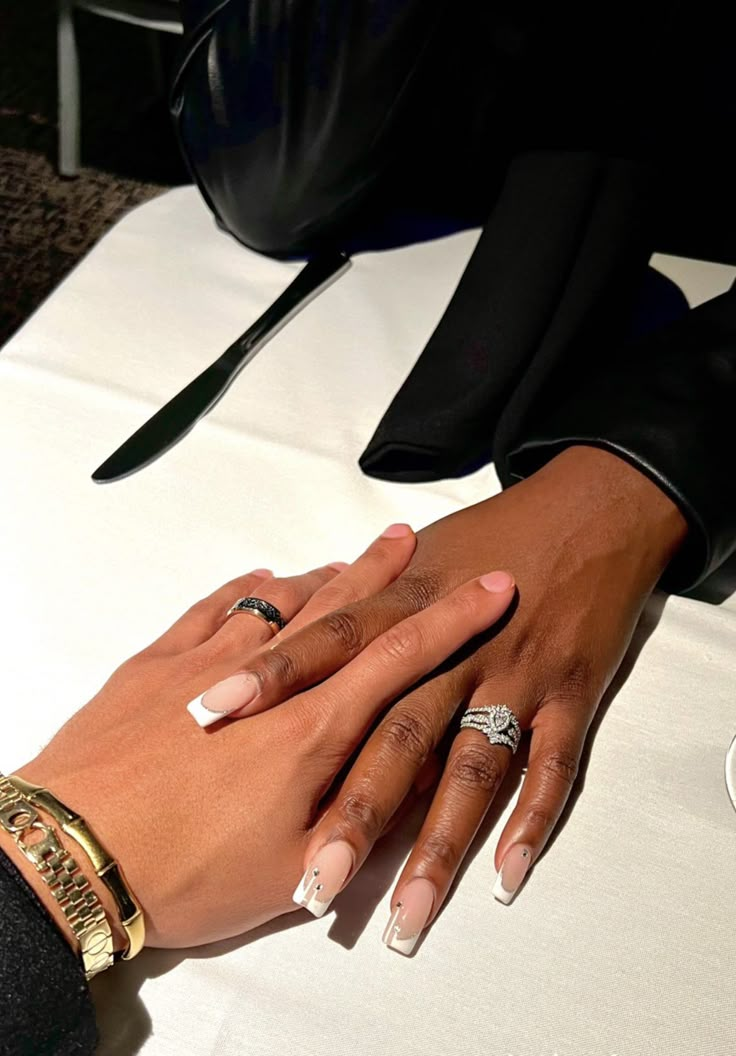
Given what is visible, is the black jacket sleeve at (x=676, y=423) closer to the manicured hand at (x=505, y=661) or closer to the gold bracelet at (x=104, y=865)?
the manicured hand at (x=505, y=661)

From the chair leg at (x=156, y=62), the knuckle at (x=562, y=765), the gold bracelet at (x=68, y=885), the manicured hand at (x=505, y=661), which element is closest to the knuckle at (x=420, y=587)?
the manicured hand at (x=505, y=661)

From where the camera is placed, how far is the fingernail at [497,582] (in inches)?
18.5

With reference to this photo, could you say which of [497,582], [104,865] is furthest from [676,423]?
[104,865]

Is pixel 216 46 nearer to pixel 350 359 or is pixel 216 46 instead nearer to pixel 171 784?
pixel 350 359

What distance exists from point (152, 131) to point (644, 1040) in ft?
4.03

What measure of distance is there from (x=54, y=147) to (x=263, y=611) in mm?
991

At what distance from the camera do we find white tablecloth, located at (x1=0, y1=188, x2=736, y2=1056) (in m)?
0.38

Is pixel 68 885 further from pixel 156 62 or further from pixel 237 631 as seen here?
pixel 156 62

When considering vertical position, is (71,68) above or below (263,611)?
above

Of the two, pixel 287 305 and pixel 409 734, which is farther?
pixel 287 305

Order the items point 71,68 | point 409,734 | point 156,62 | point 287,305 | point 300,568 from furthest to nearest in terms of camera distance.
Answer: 1. point 156,62
2. point 71,68
3. point 287,305
4. point 300,568
5. point 409,734

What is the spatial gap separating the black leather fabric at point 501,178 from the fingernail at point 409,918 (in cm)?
25

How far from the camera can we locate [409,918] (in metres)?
0.39

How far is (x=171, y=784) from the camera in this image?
0.41 meters
